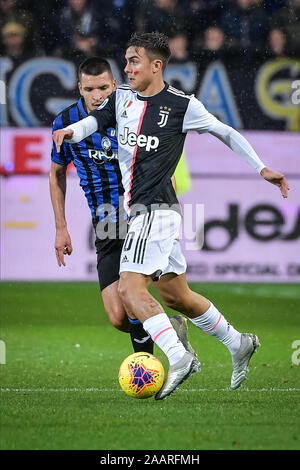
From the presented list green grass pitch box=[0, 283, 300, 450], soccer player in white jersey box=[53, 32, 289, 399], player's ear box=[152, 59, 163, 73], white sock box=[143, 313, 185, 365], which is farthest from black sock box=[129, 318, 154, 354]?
player's ear box=[152, 59, 163, 73]

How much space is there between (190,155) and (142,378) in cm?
669

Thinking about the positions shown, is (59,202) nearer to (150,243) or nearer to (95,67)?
(95,67)

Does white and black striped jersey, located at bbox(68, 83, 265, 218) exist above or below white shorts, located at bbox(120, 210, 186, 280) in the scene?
above

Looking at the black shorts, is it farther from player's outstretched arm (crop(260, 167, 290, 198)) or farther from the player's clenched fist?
player's outstretched arm (crop(260, 167, 290, 198))

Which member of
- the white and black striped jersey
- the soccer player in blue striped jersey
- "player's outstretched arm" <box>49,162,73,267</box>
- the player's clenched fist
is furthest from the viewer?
the soccer player in blue striped jersey

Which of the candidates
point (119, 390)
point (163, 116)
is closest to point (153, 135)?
point (163, 116)

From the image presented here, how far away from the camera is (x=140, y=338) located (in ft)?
19.2

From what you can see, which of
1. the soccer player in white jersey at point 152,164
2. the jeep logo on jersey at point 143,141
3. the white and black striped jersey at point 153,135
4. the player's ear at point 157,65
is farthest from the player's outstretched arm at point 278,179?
the player's ear at point 157,65

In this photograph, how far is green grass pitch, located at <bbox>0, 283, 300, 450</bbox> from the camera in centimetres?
429

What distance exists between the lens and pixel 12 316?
9672 millimetres

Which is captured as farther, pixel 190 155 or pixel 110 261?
pixel 190 155

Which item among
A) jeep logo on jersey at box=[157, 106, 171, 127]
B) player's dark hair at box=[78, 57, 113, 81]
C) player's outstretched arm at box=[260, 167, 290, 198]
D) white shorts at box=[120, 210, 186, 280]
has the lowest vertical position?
white shorts at box=[120, 210, 186, 280]
